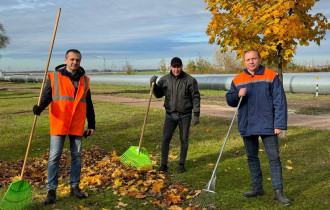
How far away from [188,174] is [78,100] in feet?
8.31

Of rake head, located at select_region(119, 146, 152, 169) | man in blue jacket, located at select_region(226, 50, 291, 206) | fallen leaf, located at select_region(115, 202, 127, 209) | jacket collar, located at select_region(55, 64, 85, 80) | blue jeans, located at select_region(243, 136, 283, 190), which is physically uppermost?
jacket collar, located at select_region(55, 64, 85, 80)

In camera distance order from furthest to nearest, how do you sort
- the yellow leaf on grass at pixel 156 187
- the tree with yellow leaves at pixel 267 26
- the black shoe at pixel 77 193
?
the tree with yellow leaves at pixel 267 26 < the yellow leaf on grass at pixel 156 187 < the black shoe at pixel 77 193

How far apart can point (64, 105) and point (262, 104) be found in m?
2.56

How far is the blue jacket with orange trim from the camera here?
452cm

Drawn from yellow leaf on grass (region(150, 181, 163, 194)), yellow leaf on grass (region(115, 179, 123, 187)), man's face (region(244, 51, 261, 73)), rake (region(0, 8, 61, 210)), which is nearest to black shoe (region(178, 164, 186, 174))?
yellow leaf on grass (region(150, 181, 163, 194))

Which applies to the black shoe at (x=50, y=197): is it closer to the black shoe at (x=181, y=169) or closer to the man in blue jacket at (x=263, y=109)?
the black shoe at (x=181, y=169)

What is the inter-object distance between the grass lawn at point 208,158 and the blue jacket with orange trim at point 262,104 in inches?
41.4

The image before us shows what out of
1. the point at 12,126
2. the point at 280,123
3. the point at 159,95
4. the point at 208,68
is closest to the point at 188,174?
the point at 159,95

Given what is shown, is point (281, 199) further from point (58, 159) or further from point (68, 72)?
point (68, 72)

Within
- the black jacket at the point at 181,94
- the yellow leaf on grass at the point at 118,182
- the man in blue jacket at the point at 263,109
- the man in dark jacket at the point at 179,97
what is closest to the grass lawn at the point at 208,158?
the yellow leaf on grass at the point at 118,182

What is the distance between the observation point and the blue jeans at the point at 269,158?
15.2 feet

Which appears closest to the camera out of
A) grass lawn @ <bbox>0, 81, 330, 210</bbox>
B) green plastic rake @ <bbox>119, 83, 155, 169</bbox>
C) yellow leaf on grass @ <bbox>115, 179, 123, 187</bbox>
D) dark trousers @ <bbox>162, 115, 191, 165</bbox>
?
grass lawn @ <bbox>0, 81, 330, 210</bbox>

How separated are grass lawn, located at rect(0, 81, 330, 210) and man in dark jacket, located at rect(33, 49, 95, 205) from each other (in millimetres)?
703

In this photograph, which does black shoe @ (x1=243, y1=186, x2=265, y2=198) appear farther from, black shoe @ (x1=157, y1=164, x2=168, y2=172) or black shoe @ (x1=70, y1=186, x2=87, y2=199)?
black shoe @ (x1=70, y1=186, x2=87, y2=199)
